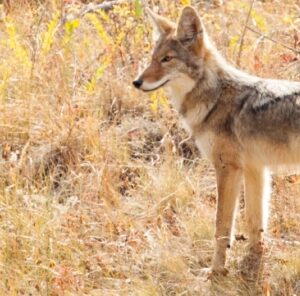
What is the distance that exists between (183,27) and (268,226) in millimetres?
1355

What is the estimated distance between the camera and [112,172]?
5.09 m

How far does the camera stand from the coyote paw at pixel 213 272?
4086 millimetres

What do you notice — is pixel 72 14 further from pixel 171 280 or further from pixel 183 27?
pixel 171 280

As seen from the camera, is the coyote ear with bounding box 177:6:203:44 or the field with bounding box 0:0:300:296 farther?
the coyote ear with bounding box 177:6:203:44

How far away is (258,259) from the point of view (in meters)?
4.19

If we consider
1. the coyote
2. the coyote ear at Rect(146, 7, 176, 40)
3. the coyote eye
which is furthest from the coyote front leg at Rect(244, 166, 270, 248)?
the coyote ear at Rect(146, 7, 176, 40)

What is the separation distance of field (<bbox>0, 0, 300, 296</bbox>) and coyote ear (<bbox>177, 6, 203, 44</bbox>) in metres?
1.02

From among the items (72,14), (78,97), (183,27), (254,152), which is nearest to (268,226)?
(254,152)

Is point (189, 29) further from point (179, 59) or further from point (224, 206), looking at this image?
point (224, 206)

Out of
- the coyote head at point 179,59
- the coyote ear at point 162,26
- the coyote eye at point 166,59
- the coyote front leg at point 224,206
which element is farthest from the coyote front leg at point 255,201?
the coyote ear at point 162,26

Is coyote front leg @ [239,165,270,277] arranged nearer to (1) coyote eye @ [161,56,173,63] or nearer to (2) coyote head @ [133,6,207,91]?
(2) coyote head @ [133,6,207,91]

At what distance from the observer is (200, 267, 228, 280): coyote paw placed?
409 centimetres

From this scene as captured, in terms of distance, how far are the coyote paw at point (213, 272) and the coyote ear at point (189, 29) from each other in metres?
1.33

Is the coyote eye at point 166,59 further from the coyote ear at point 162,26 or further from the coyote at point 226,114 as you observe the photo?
the coyote ear at point 162,26
